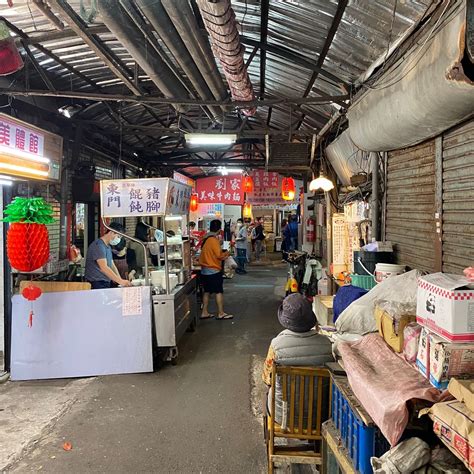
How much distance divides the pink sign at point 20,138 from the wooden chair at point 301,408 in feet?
16.2

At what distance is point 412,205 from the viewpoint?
520 cm

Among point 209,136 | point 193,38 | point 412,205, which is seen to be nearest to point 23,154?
point 209,136

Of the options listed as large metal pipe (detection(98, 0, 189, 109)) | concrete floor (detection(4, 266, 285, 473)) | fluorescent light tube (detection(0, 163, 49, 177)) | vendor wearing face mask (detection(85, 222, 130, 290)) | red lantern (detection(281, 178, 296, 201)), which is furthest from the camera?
red lantern (detection(281, 178, 296, 201))

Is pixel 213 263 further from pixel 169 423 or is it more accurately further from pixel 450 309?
pixel 450 309

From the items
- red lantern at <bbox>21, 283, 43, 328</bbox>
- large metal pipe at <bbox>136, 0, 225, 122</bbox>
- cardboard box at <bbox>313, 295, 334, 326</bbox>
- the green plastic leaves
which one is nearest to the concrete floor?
cardboard box at <bbox>313, 295, 334, 326</bbox>

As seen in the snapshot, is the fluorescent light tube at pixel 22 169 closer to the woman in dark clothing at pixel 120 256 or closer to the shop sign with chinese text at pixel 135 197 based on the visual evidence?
the shop sign with chinese text at pixel 135 197

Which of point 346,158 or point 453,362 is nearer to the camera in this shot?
point 453,362

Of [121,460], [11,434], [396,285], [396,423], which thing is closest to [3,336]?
[11,434]

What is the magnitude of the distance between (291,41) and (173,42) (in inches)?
78.0

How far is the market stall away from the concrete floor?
382 millimetres

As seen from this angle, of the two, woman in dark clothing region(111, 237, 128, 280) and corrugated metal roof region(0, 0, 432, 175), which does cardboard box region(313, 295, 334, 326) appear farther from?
woman in dark clothing region(111, 237, 128, 280)

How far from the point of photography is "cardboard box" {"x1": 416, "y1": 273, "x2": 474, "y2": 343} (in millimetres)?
2268

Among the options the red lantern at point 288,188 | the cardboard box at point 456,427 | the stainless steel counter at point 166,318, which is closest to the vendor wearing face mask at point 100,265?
the stainless steel counter at point 166,318

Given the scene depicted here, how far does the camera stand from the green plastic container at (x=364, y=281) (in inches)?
207
